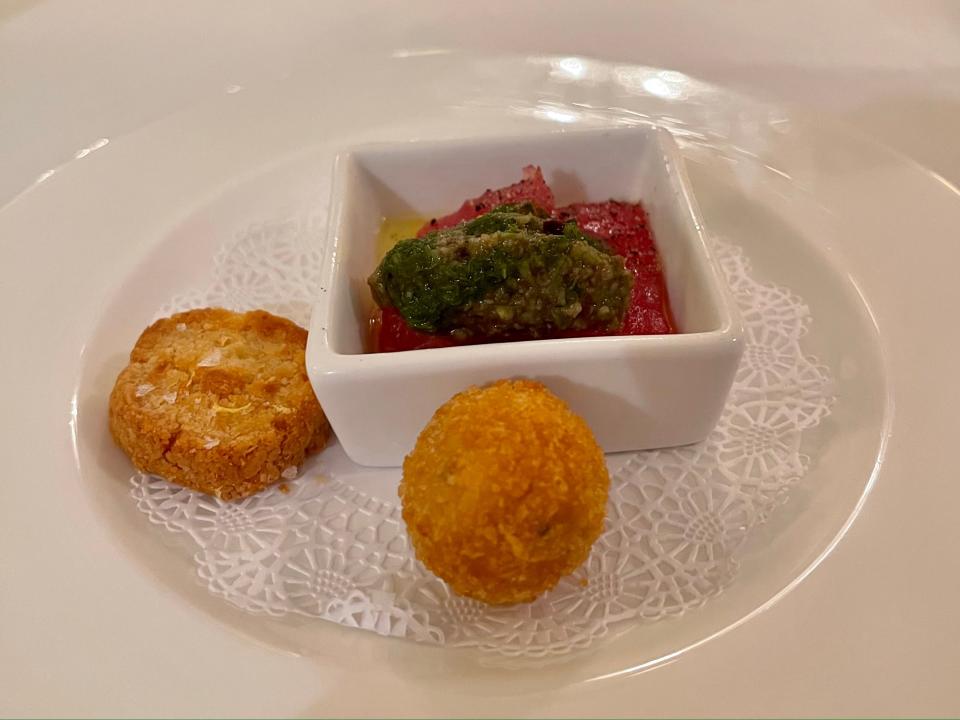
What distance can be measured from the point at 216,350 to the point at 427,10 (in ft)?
6.92

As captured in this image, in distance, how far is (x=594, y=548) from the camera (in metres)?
1.94

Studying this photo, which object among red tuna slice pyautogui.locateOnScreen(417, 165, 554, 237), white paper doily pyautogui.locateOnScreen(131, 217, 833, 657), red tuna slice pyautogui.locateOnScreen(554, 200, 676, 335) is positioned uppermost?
red tuna slice pyautogui.locateOnScreen(417, 165, 554, 237)

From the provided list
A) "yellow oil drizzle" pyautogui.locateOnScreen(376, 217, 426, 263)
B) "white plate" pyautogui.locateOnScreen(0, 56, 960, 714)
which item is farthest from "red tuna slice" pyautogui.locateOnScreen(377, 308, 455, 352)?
"white plate" pyautogui.locateOnScreen(0, 56, 960, 714)

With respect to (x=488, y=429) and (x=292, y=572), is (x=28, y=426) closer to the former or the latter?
(x=292, y=572)

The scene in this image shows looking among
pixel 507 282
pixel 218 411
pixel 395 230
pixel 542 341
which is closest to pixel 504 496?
pixel 542 341

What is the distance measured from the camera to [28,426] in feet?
7.06

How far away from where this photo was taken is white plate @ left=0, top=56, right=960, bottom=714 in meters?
1.66

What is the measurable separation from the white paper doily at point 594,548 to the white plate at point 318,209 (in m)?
0.05

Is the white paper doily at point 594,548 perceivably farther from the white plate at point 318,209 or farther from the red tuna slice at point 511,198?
the red tuna slice at point 511,198

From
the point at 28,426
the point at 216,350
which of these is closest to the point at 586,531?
the point at 216,350

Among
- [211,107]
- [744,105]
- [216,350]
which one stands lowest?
[216,350]

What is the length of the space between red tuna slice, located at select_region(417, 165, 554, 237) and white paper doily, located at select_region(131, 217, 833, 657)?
0.81 meters

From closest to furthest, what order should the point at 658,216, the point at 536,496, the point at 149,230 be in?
the point at 536,496 → the point at 658,216 → the point at 149,230

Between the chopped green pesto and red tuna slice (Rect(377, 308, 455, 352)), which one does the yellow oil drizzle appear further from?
the chopped green pesto
